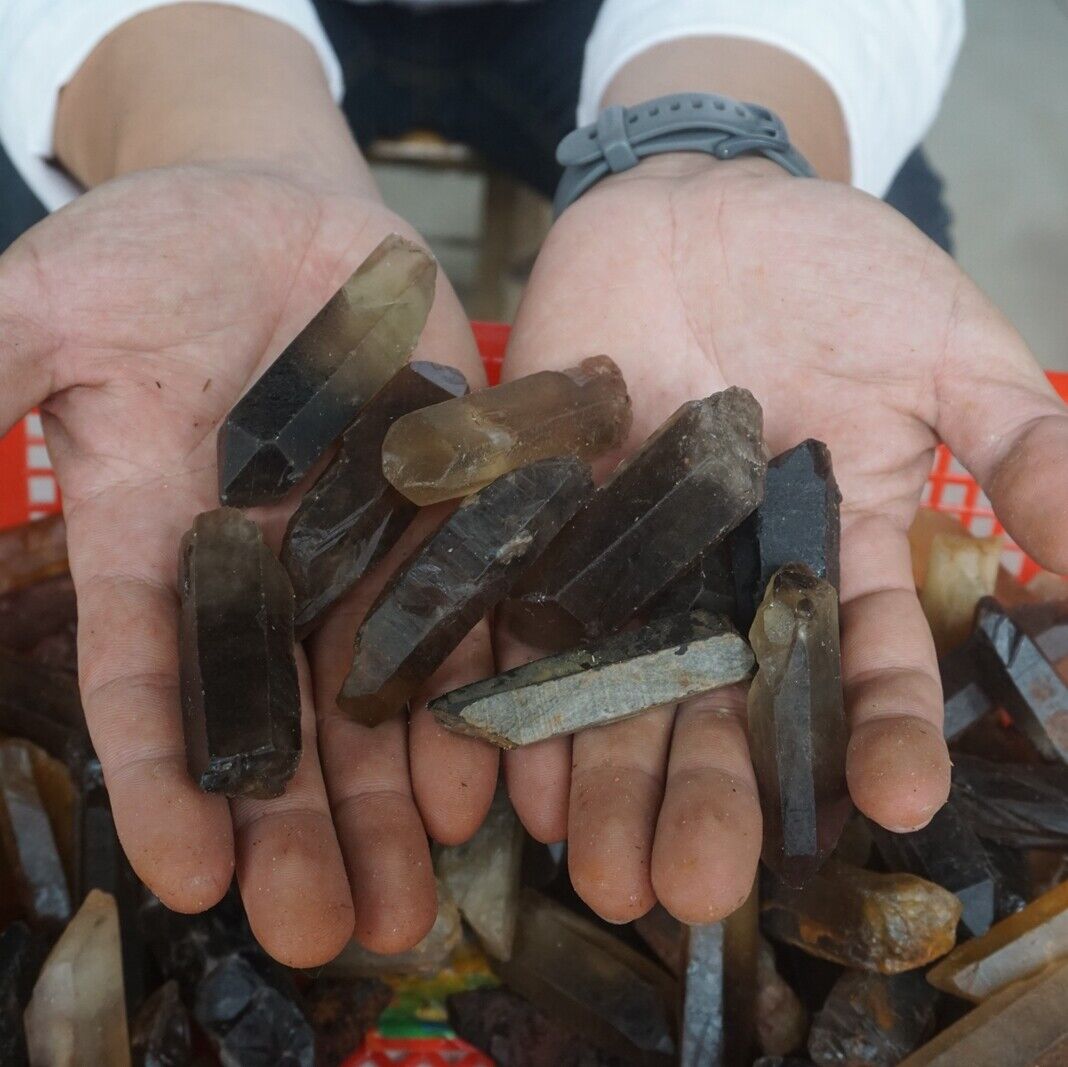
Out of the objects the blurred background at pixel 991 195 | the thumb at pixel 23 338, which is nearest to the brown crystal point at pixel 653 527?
the thumb at pixel 23 338

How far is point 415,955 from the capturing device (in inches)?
56.2

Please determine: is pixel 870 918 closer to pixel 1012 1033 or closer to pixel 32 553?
pixel 1012 1033

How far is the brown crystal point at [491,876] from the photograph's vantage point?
1438mm

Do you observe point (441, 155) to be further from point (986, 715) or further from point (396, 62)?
point (986, 715)

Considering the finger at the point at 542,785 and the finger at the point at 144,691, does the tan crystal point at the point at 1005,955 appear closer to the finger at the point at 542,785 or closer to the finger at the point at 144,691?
the finger at the point at 542,785

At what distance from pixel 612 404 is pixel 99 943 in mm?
930

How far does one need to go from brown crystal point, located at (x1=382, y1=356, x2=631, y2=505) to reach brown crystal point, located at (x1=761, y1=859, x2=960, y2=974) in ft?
2.08

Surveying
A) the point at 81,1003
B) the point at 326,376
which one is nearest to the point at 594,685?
the point at 326,376

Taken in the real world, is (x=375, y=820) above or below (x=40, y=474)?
above

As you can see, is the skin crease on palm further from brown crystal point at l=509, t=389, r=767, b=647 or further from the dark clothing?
the dark clothing

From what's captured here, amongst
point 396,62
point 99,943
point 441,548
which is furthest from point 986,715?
point 396,62

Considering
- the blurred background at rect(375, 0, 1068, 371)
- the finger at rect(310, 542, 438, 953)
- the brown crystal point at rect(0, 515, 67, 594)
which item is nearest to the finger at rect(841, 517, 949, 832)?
the finger at rect(310, 542, 438, 953)

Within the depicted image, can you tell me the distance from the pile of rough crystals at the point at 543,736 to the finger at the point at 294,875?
0.04 meters

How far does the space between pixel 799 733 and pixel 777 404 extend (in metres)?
0.57
